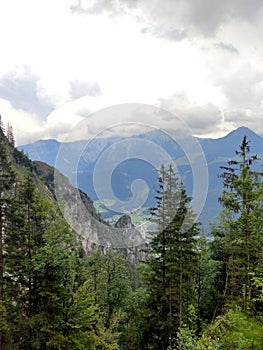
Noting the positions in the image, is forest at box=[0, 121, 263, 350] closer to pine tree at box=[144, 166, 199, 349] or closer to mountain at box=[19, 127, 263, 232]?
pine tree at box=[144, 166, 199, 349]

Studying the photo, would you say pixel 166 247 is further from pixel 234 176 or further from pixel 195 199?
pixel 195 199

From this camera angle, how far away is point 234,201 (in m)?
18.8

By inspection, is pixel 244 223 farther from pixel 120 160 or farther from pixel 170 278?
pixel 120 160

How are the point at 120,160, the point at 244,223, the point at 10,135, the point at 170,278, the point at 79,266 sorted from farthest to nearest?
1. the point at 10,135
2. the point at 170,278
3. the point at 79,266
4. the point at 244,223
5. the point at 120,160

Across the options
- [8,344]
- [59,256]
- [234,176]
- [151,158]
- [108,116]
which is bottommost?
[8,344]

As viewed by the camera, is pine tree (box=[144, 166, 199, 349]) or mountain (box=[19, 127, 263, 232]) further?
pine tree (box=[144, 166, 199, 349])

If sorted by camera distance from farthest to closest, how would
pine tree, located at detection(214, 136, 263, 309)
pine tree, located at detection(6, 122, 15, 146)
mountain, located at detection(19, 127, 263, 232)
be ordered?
pine tree, located at detection(6, 122, 15, 146) → pine tree, located at detection(214, 136, 263, 309) → mountain, located at detection(19, 127, 263, 232)

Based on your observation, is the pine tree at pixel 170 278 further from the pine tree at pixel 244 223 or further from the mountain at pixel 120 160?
the mountain at pixel 120 160

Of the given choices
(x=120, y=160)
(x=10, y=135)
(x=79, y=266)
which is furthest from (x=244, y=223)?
(x=10, y=135)

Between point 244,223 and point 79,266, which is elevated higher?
point 244,223

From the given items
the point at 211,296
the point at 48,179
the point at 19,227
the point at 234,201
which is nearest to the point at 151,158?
the point at 234,201

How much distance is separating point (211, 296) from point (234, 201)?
10.2 meters

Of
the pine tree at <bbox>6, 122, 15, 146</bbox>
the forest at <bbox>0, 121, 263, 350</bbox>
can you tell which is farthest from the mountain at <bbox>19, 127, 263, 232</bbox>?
the pine tree at <bbox>6, 122, 15, 146</bbox>

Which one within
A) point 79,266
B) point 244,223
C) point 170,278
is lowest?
point 170,278
